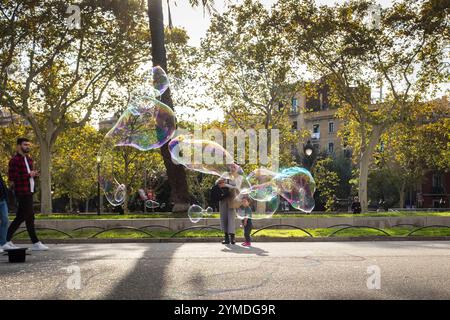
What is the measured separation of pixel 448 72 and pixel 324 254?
769 inches

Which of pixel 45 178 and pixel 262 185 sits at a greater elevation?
pixel 45 178

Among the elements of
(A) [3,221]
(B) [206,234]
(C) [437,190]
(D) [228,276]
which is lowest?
(C) [437,190]

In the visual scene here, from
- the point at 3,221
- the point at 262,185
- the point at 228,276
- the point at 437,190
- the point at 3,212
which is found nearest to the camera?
the point at 228,276

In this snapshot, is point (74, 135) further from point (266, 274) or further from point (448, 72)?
point (266, 274)

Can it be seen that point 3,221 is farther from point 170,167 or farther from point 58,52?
point 58,52

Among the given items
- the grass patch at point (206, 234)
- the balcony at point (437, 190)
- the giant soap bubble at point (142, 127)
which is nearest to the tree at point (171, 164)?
the grass patch at point (206, 234)

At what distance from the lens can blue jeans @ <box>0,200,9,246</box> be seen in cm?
975

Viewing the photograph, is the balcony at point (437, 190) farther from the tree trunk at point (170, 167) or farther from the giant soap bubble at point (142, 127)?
the giant soap bubble at point (142, 127)

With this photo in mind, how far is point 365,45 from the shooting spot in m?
25.8

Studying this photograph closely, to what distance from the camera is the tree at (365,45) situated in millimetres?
25562

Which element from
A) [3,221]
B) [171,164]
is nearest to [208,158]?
[3,221]

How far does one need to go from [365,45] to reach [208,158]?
15.3m

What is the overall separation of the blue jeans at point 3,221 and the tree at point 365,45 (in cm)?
1906
